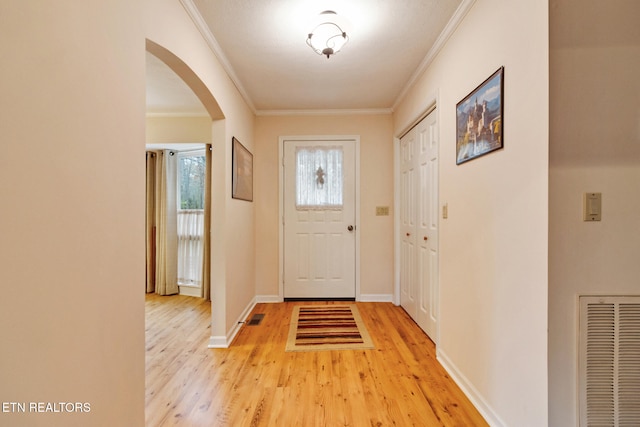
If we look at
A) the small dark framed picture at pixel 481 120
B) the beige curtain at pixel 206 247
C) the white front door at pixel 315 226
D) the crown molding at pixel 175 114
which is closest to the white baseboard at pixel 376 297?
the white front door at pixel 315 226

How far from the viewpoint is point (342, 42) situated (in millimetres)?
1955

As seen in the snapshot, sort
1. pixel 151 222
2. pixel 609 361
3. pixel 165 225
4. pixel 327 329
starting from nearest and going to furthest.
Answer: pixel 609 361 → pixel 327 329 → pixel 165 225 → pixel 151 222

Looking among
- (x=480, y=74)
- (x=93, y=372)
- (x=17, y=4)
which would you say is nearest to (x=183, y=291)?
(x=93, y=372)

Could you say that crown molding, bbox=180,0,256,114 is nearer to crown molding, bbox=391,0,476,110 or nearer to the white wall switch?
crown molding, bbox=391,0,476,110

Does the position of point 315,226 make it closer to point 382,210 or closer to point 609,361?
point 382,210

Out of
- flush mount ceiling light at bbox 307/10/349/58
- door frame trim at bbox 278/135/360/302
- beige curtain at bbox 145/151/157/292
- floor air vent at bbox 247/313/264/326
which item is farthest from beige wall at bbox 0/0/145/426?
beige curtain at bbox 145/151/157/292

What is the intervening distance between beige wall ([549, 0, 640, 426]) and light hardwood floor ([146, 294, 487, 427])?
0.78 metres

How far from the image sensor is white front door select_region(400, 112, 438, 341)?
8.20 ft

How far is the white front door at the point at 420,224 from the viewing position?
2.50m

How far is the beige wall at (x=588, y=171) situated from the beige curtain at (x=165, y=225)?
13.9ft

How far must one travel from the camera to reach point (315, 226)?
373 centimetres

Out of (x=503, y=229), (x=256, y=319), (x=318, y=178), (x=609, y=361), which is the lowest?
(x=256, y=319)

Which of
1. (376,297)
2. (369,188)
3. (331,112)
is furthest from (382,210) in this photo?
(331,112)

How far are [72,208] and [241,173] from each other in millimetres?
2090
